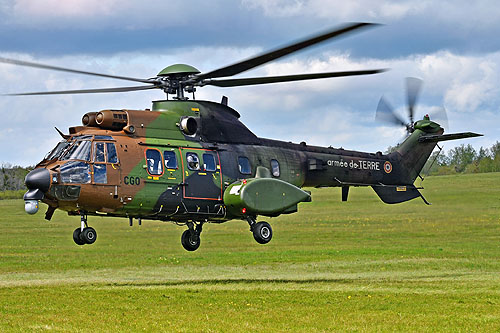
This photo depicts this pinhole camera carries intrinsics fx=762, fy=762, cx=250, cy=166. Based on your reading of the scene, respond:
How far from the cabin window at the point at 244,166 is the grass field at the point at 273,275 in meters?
4.09

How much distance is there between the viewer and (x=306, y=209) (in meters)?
82.5

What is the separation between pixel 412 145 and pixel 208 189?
11.1 metres

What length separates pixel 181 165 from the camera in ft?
74.4

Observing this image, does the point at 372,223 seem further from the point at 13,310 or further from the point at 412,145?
the point at 13,310

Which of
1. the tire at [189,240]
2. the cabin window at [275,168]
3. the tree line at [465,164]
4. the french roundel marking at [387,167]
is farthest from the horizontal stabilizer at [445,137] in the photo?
the tree line at [465,164]

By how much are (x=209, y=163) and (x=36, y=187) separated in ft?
18.1

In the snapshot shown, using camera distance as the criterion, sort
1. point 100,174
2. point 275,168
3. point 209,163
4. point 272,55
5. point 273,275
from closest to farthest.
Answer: point 272,55 → point 100,174 → point 209,163 → point 275,168 → point 273,275

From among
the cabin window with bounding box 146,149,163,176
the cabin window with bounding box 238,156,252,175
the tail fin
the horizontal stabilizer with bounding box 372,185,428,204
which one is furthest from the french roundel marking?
the cabin window with bounding box 146,149,163,176

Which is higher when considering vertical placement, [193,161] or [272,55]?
[272,55]

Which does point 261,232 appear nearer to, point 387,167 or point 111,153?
point 111,153

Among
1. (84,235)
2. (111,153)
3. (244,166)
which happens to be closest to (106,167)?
(111,153)

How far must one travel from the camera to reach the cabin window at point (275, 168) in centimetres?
2542

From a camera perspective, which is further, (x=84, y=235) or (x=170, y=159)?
(x=170, y=159)

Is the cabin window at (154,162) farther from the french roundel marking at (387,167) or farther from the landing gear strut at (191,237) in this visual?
the french roundel marking at (387,167)
